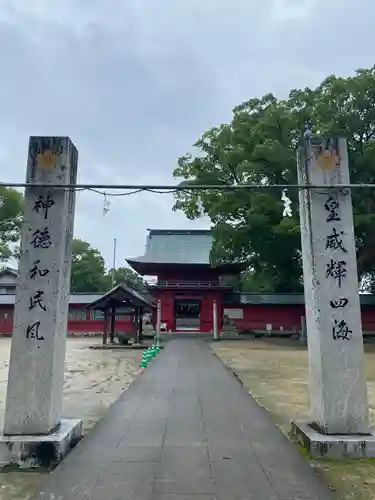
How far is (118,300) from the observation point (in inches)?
843

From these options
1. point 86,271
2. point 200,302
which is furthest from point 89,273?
point 200,302

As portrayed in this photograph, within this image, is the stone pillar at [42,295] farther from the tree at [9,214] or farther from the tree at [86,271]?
the tree at [86,271]

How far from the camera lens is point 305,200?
5242 mm

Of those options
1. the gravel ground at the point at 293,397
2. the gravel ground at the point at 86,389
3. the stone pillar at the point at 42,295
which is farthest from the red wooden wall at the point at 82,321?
the stone pillar at the point at 42,295

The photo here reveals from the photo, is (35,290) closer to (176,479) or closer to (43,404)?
(43,404)

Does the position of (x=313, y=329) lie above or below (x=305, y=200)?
below

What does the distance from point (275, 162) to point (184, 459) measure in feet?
67.4

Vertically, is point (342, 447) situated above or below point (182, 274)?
below

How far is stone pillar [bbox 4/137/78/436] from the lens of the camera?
14.7 feet

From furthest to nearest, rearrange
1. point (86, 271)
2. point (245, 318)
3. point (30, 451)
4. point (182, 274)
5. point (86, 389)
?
point (86, 271)
point (182, 274)
point (245, 318)
point (86, 389)
point (30, 451)

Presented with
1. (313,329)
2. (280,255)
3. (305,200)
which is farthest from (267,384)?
(280,255)

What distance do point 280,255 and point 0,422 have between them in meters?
22.7

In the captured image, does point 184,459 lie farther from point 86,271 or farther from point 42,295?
point 86,271

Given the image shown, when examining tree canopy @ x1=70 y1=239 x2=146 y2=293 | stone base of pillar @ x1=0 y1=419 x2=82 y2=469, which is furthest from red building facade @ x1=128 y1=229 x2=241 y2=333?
stone base of pillar @ x1=0 y1=419 x2=82 y2=469
